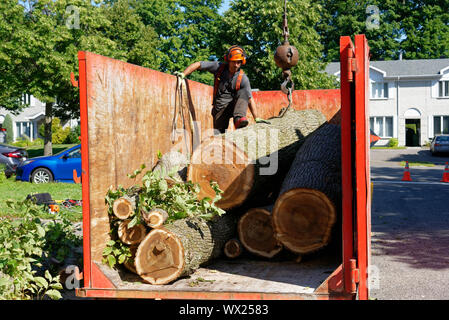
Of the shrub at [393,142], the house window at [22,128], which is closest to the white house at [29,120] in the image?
the house window at [22,128]

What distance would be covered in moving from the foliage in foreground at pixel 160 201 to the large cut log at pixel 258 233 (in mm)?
309

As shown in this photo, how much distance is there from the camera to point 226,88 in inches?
281

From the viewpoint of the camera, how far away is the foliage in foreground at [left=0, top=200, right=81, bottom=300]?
14.9 ft

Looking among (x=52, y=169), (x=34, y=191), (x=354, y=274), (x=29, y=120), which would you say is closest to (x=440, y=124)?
(x=52, y=169)

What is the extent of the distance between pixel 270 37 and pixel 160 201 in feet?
85.1

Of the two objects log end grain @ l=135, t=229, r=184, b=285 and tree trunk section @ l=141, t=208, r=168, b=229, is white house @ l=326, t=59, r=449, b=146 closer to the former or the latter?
tree trunk section @ l=141, t=208, r=168, b=229

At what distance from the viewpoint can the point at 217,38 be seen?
106 ft

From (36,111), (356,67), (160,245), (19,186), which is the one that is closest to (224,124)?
(160,245)

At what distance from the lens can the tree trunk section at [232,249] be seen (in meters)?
5.01

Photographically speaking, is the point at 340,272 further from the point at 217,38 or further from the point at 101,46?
the point at 217,38

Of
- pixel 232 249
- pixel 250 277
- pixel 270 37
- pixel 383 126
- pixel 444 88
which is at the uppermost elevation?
pixel 270 37

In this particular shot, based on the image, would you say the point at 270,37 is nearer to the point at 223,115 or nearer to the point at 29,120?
the point at 223,115

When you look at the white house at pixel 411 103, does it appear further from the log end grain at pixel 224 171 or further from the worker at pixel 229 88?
the log end grain at pixel 224 171
